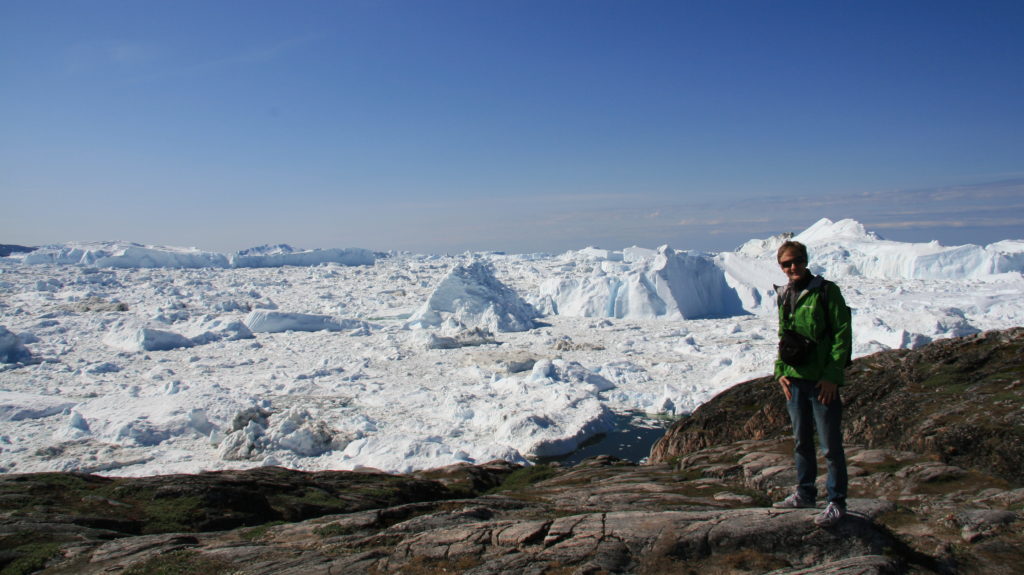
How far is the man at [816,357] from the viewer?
3.20 metres

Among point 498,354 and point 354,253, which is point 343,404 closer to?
point 498,354

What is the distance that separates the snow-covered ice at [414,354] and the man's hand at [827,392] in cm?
1026

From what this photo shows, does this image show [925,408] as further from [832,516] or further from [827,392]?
[827,392]

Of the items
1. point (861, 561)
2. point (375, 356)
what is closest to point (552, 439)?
point (861, 561)

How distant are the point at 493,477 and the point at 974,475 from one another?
→ 6584 mm

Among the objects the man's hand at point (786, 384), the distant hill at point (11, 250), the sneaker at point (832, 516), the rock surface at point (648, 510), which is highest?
the distant hill at point (11, 250)

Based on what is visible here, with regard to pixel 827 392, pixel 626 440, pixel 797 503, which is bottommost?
pixel 626 440

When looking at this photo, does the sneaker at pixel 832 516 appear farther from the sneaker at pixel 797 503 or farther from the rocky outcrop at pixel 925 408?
the rocky outcrop at pixel 925 408

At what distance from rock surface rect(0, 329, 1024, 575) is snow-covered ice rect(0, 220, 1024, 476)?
5.66 metres

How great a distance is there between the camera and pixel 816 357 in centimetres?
327

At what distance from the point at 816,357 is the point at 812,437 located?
0.57 metres

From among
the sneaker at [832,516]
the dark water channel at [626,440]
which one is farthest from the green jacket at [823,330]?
the dark water channel at [626,440]

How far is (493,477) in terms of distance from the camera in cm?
952

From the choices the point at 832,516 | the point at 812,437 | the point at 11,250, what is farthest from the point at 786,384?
the point at 11,250
